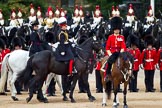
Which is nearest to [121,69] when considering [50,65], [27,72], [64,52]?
[64,52]

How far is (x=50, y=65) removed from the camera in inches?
824

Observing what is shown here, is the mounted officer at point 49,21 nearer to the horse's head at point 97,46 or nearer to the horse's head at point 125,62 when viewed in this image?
the horse's head at point 97,46

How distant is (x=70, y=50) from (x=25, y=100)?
1.88m

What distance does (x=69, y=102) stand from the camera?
2091cm

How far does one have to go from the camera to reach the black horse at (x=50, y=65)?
2083 centimetres

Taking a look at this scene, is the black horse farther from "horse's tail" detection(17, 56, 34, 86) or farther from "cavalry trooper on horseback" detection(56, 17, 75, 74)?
"cavalry trooper on horseback" detection(56, 17, 75, 74)

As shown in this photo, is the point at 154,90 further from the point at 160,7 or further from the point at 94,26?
the point at 160,7

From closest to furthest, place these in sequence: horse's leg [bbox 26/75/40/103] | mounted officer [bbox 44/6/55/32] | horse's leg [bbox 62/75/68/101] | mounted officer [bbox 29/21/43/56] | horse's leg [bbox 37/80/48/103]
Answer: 1. horse's leg [bbox 26/75/40/103]
2. horse's leg [bbox 37/80/48/103]
3. horse's leg [bbox 62/75/68/101]
4. mounted officer [bbox 29/21/43/56]
5. mounted officer [bbox 44/6/55/32]

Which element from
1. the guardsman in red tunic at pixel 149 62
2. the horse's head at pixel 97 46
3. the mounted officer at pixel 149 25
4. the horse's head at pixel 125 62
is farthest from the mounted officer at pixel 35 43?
the mounted officer at pixel 149 25

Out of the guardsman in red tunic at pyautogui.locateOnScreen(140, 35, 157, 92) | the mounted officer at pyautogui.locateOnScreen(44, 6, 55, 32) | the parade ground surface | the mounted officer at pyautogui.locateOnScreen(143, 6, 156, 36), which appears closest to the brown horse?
the parade ground surface

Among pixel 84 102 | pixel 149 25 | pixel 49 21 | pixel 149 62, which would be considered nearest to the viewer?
pixel 84 102

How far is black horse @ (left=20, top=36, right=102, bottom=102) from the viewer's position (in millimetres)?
20828

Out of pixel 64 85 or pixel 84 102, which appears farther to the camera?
pixel 64 85

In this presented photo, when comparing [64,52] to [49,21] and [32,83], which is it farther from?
[49,21]
